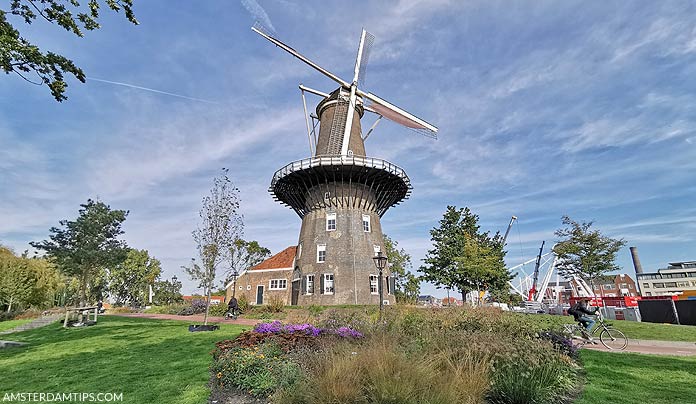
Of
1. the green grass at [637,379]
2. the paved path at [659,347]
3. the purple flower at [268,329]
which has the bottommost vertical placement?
the paved path at [659,347]

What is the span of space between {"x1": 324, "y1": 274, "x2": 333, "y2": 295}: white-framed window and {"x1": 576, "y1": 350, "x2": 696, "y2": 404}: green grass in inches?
699

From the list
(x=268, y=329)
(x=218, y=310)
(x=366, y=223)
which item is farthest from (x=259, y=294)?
(x=268, y=329)

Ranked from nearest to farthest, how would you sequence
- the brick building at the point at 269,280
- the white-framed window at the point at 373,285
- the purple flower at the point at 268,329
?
the purple flower at the point at 268,329 → the white-framed window at the point at 373,285 → the brick building at the point at 269,280

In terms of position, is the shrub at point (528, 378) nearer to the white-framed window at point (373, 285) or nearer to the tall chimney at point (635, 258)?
the white-framed window at point (373, 285)

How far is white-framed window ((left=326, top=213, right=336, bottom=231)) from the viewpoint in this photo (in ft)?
88.6

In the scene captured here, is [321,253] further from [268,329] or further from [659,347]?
[659,347]

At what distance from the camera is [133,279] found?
52.9 meters

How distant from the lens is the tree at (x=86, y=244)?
28.8 m

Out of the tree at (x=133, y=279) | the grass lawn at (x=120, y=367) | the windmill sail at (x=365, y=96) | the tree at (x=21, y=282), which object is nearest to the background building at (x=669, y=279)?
the windmill sail at (x=365, y=96)

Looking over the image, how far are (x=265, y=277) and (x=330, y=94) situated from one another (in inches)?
842

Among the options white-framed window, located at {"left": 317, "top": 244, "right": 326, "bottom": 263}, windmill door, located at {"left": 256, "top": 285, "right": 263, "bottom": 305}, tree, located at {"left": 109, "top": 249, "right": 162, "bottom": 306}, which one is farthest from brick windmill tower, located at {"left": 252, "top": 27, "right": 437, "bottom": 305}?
tree, located at {"left": 109, "top": 249, "right": 162, "bottom": 306}

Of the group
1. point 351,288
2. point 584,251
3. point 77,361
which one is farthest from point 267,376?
point 584,251

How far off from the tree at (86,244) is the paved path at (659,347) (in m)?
34.8

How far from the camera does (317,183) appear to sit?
92.0ft
